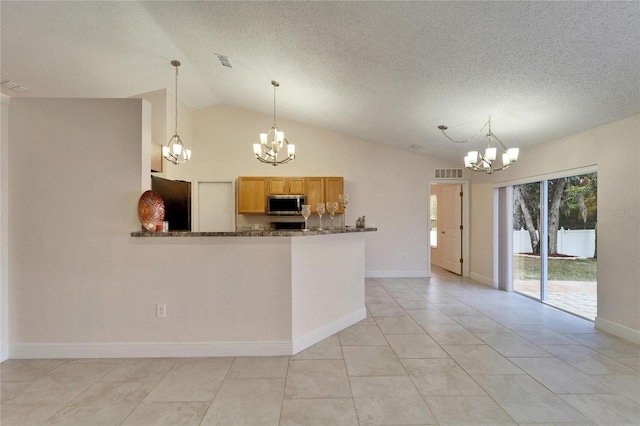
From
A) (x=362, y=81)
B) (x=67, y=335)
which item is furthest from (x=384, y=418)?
(x=362, y=81)

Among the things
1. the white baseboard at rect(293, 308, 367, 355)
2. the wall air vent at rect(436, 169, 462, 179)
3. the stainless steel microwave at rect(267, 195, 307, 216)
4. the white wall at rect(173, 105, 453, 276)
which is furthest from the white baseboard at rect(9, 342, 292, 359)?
the wall air vent at rect(436, 169, 462, 179)

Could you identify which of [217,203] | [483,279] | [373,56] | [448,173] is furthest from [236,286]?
[448,173]

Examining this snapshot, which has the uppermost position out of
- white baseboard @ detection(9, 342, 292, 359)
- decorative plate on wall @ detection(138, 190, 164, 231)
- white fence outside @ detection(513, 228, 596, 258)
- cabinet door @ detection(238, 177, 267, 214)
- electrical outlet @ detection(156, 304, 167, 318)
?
cabinet door @ detection(238, 177, 267, 214)

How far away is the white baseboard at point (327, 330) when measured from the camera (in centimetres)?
274

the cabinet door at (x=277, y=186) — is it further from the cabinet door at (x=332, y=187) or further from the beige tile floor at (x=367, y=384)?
the beige tile floor at (x=367, y=384)

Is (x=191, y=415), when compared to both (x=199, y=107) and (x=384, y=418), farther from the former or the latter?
(x=199, y=107)

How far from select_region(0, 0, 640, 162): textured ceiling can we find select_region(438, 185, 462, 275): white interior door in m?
1.77

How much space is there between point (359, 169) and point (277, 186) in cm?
180

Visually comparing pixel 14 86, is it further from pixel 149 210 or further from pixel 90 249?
pixel 149 210

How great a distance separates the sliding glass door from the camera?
12.1ft

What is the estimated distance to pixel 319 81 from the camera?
12.6 ft

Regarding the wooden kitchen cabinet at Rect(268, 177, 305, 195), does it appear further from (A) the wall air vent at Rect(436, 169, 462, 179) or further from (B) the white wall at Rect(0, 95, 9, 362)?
(B) the white wall at Rect(0, 95, 9, 362)

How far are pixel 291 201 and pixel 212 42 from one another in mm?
2956

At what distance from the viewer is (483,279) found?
5594mm
